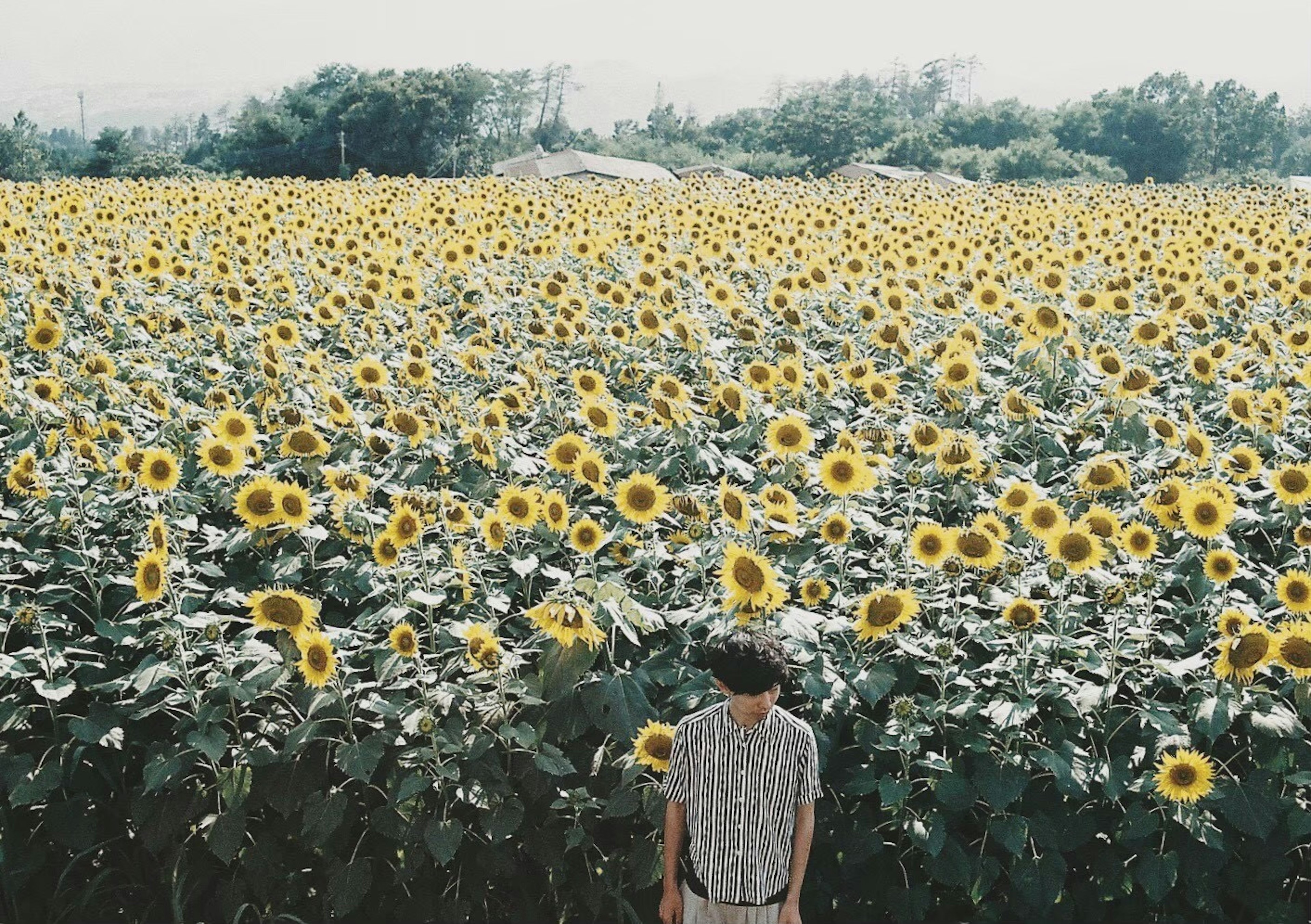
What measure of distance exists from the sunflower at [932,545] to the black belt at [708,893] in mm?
1246

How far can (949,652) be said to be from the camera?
3557mm

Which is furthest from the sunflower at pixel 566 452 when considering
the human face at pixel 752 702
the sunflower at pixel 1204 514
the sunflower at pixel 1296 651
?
the sunflower at pixel 1296 651

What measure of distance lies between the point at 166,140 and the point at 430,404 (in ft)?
603

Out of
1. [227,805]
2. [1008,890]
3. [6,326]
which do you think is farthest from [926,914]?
[6,326]

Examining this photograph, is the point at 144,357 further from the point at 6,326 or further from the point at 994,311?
the point at 994,311

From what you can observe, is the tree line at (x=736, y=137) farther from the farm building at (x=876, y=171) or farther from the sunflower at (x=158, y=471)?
the sunflower at (x=158, y=471)

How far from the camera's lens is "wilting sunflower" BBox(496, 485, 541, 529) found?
402 cm

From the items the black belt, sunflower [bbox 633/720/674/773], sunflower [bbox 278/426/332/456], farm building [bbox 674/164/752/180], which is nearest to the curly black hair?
the black belt

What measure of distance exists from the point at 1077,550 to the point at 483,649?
1797mm

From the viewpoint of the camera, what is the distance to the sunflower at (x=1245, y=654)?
3422mm

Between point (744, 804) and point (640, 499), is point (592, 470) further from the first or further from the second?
point (744, 804)

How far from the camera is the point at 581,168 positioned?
53.9 metres

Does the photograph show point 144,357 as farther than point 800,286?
No

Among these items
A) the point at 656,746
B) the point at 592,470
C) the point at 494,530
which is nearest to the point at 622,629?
the point at 656,746
